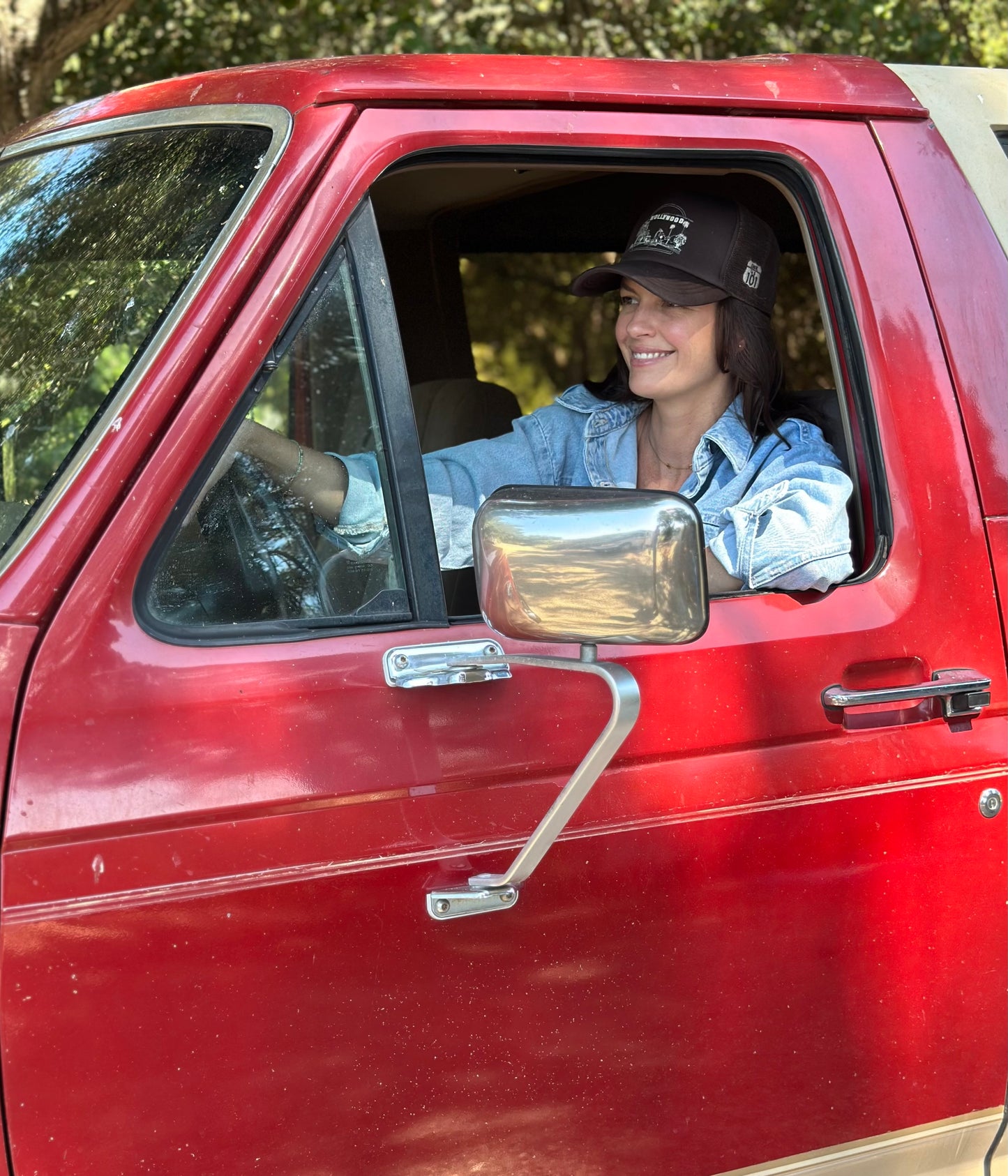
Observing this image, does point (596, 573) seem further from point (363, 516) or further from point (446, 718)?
point (363, 516)

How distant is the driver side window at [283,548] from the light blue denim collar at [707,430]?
2.54 feet

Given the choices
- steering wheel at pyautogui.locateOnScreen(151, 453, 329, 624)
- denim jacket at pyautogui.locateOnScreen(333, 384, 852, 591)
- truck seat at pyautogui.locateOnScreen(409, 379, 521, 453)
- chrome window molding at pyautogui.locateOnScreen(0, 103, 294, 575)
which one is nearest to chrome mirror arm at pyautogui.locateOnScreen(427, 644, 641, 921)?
steering wheel at pyautogui.locateOnScreen(151, 453, 329, 624)

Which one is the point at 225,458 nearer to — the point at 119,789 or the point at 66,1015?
the point at 119,789

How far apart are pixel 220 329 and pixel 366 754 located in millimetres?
544

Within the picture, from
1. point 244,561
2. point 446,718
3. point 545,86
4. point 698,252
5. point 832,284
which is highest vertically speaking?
point 545,86

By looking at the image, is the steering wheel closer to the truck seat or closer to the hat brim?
the hat brim

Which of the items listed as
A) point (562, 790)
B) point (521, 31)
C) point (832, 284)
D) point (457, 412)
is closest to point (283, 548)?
point (562, 790)

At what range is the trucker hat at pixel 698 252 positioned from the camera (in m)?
2.52

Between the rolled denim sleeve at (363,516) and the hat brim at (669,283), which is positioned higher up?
the hat brim at (669,283)

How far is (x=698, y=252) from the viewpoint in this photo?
2.52 m

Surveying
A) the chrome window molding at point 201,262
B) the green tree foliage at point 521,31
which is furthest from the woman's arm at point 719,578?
the green tree foliage at point 521,31

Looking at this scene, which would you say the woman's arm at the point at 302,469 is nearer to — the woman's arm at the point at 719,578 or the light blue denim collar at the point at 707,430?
the woman's arm at the point at 719,578

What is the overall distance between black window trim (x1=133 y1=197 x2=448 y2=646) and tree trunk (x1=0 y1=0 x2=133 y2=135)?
3.91m

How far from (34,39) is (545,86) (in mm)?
3976
